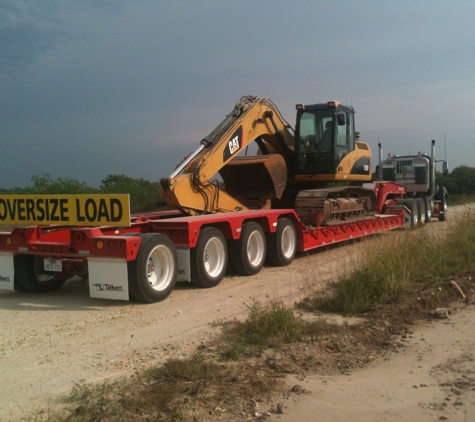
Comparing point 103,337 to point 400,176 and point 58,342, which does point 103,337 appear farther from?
point 400,176

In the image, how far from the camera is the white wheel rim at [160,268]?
7762mm

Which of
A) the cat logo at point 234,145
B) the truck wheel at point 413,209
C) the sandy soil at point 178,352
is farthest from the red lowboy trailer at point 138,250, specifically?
the truck wheel at point 413,209

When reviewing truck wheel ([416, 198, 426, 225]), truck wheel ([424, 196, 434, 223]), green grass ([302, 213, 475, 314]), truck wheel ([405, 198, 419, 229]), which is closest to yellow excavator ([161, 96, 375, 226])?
green grass ([302, 213, 475, 314])

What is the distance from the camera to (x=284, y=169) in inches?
474

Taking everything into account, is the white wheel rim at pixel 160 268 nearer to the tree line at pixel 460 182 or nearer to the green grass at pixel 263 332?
the green grass at pixel 263 332

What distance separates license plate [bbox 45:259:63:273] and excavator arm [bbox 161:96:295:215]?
2.16 meters

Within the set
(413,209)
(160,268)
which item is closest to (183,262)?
(160,268)

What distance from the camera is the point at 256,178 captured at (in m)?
12.1

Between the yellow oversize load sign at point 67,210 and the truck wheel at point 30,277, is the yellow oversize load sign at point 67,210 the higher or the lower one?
the higher one

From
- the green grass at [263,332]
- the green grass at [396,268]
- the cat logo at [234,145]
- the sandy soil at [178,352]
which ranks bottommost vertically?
the sandy soil at [178,352]

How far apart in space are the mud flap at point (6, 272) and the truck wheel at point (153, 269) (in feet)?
7.76

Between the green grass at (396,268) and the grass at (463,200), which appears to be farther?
the grass at (463,200)

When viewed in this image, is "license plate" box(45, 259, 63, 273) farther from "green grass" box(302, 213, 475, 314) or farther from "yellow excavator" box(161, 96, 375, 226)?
"green grass" box(302, 213, 475, 314)

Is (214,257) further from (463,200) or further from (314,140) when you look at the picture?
(463,200)
